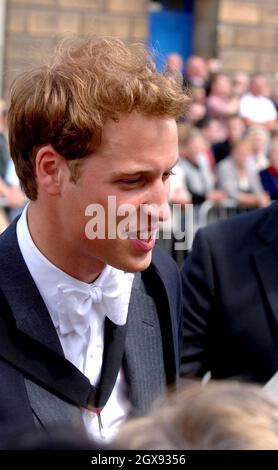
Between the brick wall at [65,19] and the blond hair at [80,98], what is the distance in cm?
1365

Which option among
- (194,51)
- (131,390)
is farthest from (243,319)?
(194,51)

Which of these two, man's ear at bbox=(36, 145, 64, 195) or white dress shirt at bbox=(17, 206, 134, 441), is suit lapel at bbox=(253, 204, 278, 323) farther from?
man's ear at bbox=(36, 145, 64, 195)

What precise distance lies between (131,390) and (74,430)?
1.14 m

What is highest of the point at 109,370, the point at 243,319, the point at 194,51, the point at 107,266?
the point at 107,266

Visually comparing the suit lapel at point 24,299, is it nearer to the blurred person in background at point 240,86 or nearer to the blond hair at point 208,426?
the blond hair at point 208,426

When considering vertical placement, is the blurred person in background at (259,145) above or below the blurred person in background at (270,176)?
below

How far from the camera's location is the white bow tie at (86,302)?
238 centimetres

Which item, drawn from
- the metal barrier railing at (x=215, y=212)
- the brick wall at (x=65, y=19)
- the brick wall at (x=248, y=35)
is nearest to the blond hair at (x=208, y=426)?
the metal barrier railing at (x=215, y=212)

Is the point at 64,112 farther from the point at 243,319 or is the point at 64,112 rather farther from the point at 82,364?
the point at 243,319

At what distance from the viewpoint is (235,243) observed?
3.35 metres

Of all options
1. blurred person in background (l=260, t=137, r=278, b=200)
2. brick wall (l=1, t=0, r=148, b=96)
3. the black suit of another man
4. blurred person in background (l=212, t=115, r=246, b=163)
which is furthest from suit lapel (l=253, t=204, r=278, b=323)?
brick wall (l=1, t=0, r=148, b=96)

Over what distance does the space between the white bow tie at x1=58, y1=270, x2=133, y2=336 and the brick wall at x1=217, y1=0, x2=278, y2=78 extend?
607 inches

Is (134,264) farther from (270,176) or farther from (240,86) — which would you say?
(240,86)

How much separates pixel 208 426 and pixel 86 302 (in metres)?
1.12
